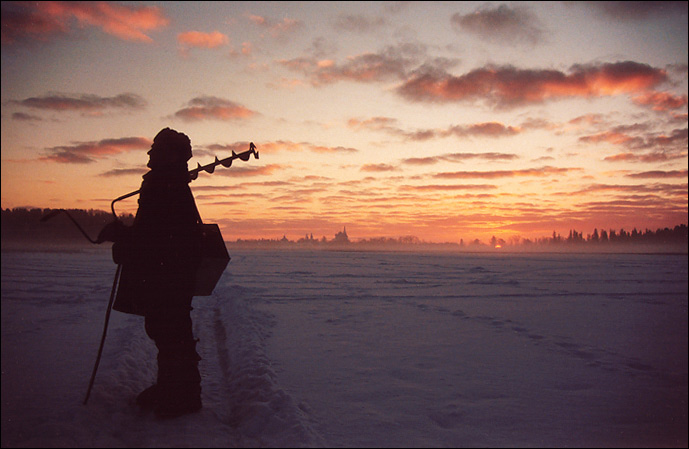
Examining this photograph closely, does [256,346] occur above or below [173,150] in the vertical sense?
below

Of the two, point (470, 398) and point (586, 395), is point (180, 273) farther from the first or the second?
point (586, 395)

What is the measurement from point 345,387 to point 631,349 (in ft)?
17.4

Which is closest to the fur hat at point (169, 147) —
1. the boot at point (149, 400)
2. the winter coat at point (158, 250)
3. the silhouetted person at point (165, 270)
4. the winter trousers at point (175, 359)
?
the silhouetted person at point (165, 270)

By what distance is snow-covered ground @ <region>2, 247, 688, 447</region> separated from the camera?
11.8 feet

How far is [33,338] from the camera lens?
634cm

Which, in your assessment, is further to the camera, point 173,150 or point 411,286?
point 411,286

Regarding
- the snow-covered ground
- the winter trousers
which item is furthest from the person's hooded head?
the snow-covered ground

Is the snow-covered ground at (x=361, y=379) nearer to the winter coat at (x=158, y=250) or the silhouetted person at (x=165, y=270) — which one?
the silhouetted person at (x=165, y=270)

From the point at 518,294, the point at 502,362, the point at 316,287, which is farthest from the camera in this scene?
the point at 316,287

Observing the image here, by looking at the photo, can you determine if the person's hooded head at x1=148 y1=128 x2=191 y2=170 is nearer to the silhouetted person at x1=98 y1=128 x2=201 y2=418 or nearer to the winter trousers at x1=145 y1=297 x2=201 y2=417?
the silhouetted person at x1=98 y1=128 x2=201 y2=418

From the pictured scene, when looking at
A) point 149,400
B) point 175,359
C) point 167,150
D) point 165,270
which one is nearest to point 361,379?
point 175,359

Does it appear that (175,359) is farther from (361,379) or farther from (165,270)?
(361,379)

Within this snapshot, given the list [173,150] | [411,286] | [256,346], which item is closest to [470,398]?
[256,346]

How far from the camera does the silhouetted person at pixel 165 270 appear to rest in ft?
12.7
